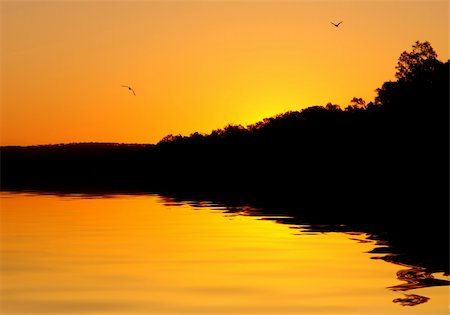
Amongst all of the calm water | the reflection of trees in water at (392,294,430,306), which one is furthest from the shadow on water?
the calm water

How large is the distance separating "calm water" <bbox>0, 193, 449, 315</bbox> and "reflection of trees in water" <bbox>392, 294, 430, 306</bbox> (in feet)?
0.09

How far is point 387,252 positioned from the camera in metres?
36.9

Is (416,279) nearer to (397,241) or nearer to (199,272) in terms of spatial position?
(199,272)

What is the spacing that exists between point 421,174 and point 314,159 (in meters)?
43.0

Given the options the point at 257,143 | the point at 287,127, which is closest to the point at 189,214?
the point at 287,127

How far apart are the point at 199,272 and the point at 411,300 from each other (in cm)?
863

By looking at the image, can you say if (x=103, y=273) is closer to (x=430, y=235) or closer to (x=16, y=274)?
(x=16, y=274)

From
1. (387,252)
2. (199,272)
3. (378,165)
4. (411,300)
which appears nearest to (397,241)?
(387,252)

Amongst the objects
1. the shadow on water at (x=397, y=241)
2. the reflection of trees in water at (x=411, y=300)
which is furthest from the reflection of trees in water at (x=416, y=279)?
the reflection of trees in water at (x=411, y=300)

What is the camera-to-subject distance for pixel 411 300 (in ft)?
83.3

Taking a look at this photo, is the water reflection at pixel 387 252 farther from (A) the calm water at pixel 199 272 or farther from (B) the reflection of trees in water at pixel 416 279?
(A) the calm water at pixel 199 272

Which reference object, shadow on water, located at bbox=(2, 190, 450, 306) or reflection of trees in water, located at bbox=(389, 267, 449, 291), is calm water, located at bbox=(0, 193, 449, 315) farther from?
shadow on water, located at bbox=(2, 190, 450, 306)

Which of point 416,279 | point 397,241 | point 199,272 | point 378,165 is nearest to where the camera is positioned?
point 416,279

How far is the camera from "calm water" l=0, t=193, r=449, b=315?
990 inches
